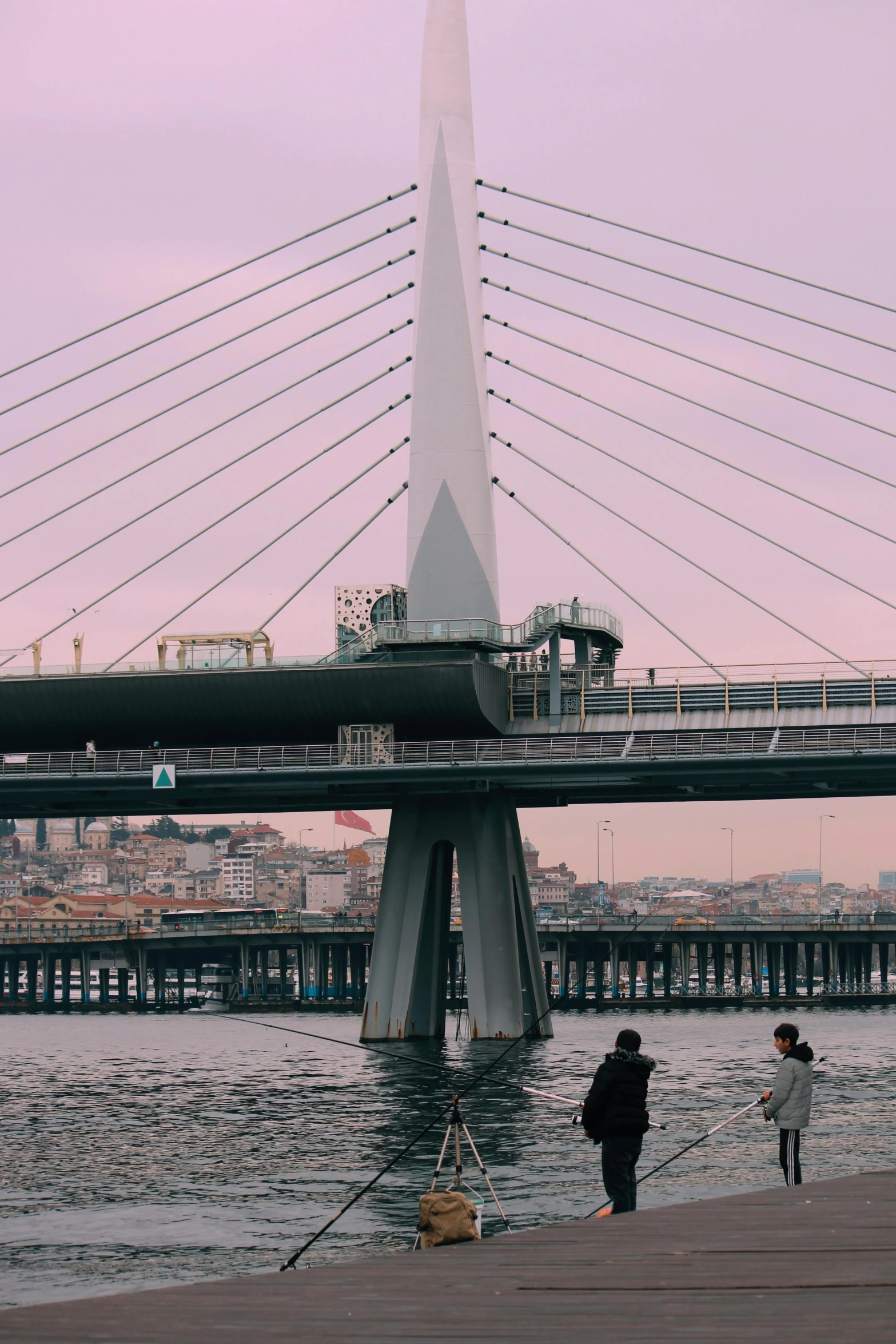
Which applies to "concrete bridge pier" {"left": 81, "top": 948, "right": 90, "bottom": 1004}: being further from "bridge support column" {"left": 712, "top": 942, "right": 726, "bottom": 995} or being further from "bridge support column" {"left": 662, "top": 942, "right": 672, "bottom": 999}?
"bridge support column" {"left": 712, "top": 942, "right": 726, "bottom": 995}

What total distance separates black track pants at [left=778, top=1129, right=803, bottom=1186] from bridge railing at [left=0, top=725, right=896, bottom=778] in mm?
47789

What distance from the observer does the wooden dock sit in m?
10.7

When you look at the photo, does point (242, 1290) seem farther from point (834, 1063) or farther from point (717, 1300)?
point (834, 1063)

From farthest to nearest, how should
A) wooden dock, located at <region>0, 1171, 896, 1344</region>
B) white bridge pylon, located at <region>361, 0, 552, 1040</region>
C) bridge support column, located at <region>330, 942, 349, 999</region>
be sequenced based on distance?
bridge support column, located at <region>330, 942, 349, 999</region> → white bridge pylon, located at <region>361, 0, 552, 1040</region> → wooden dock, located at <region>0, 1171, 896, 1344</region>

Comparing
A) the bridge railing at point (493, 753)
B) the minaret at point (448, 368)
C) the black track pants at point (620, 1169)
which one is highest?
the minaret at point (448, 368)

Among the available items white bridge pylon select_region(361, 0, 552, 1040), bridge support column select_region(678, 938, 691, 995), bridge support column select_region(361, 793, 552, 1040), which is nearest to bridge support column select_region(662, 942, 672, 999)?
bridge support column select_region(678, 938, 691, 995)

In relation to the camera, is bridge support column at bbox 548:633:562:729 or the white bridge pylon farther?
bridge support column at bbox 548:633:562:729

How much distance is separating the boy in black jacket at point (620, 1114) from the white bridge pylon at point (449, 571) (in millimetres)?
56102

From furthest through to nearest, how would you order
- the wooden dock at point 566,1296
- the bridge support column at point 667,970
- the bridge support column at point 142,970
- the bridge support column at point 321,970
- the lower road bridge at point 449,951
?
the bridge support column at point 142,970 < the bridge support column at point 321,970 < the lower road bridge at point 449,951 < the bridge support column at point 667,970 < the wooden dock at point 566,1296

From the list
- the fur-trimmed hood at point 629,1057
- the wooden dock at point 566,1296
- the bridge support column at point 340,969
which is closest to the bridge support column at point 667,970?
the bridge support column at point 340,969

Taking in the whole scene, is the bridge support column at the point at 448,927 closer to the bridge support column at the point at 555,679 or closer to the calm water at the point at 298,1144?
the calm water at the point at 298,1144

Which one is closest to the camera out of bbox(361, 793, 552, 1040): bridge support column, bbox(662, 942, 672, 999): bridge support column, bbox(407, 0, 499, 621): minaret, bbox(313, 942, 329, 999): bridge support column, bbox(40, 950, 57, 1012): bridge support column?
bbox(361, 793, 552, 1040): bridge support column

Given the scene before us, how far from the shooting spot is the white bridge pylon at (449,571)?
73.8 meters

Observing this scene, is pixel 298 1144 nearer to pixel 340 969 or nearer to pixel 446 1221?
pixel 446 1221
